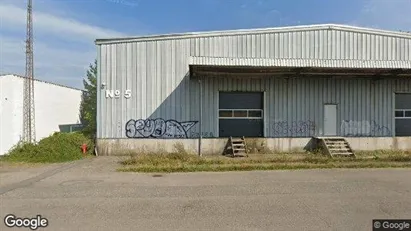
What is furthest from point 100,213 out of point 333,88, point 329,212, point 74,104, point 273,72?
point 74,104

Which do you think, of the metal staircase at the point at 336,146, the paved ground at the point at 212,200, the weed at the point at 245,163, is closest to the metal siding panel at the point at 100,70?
the weed at the point at 245,163

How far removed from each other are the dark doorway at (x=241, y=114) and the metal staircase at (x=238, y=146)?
81 centimetres

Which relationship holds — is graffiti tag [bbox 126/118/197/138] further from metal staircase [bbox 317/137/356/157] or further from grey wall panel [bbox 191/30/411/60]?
metal staircase [bbox 317/137/356/157]

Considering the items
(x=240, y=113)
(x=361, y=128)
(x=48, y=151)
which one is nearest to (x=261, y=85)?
(x=240, y=113)

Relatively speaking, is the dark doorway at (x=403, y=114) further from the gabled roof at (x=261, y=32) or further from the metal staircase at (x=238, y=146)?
the metal staircase at (x=238, y=146)

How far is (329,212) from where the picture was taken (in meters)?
5.76

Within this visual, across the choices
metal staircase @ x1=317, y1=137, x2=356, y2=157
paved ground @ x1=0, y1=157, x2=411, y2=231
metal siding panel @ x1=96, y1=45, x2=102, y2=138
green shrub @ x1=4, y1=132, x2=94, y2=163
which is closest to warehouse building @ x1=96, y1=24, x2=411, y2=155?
metal siding panel @ x1=96, y1=45, x2=102, y2=138

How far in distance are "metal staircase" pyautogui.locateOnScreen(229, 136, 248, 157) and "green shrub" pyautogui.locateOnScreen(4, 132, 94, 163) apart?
753 centimetres

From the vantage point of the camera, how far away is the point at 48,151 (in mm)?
13688

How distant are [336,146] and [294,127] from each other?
96.1 inches

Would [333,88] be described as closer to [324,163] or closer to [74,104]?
[324,163]

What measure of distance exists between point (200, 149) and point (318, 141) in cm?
637

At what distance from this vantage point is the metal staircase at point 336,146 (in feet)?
47.5

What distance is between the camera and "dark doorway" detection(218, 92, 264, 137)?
54.5ft
